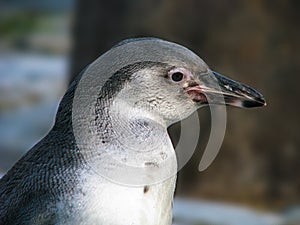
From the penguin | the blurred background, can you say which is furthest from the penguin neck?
the blurred background

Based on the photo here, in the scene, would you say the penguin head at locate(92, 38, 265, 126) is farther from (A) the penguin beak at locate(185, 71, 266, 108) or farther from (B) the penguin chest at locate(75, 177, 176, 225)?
(B) the penguin chest at locate(75, 177, 176, 225)

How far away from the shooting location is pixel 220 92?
2863 mm

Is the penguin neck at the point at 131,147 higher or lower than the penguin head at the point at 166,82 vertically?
lower

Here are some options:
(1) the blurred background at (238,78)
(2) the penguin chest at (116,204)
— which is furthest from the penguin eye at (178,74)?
(1) the blurred background at (238,78)

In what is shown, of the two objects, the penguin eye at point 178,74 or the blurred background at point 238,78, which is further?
the blurred background at point 238,78

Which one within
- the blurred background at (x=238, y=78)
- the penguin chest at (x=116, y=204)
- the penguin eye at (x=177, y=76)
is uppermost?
the blurred background at (x=238, y=78)

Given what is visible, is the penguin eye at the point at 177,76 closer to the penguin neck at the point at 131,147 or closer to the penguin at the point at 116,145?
the penguin at the point at 116,145

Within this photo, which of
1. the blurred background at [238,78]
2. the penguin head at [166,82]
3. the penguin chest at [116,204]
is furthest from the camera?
the blurred background at [238,78]

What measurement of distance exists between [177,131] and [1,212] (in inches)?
138

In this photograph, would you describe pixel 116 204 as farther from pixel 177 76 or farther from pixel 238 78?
pixel 238 78

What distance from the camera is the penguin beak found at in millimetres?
2859

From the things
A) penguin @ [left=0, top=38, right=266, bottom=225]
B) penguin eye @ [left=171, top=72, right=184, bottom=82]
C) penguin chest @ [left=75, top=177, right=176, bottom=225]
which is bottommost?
penguin chest @ [left=75, top=177, right=176, bottom=225]

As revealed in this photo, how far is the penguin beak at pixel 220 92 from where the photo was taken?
2.86m

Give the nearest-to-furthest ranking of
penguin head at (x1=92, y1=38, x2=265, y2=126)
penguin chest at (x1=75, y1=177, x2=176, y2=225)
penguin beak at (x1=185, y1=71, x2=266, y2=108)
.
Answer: penguin chest at (x1=75, y1=177, x2=176, y2=225), penguin head at (x1=92, y1=38, x2=265, y2=126), penguin beak at (x1=185, y1=71, x2=266, y2=108)
